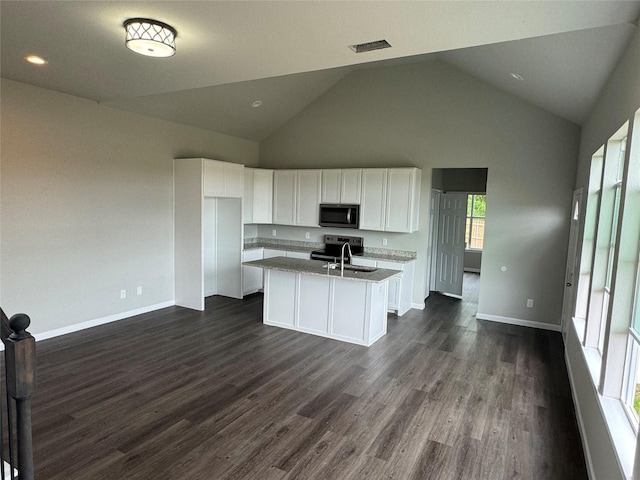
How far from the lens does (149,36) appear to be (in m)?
2.65

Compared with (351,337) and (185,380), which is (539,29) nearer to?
(351,337)

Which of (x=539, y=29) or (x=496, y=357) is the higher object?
(x=539, y=29)

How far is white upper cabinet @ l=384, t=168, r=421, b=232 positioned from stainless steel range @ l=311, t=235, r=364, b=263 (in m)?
0.75

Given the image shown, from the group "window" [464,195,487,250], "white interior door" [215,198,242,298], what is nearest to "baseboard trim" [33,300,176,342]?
"white interior door" [215,198,242,298]

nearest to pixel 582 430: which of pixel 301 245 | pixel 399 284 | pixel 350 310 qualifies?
pixel 350 310

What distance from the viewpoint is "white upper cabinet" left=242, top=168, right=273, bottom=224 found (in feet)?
22.8

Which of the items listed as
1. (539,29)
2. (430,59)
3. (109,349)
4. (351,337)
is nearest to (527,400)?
(351,337)

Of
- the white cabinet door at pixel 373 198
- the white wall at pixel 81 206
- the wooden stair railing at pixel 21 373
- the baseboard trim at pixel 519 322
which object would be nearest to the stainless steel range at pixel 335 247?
the white cabinet door at pixel 373 198

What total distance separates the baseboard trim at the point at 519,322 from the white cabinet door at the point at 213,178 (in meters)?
4.49

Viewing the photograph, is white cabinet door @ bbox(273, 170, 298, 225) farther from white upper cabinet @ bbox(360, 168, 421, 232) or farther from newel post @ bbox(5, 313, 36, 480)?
newel post @ bbox(5, 313, 36, 480)

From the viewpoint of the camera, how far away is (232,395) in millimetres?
3477

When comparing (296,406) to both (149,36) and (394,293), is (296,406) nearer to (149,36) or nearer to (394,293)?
(149,36)

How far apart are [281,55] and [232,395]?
2.93 m

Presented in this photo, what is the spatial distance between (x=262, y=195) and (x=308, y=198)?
0.89m
